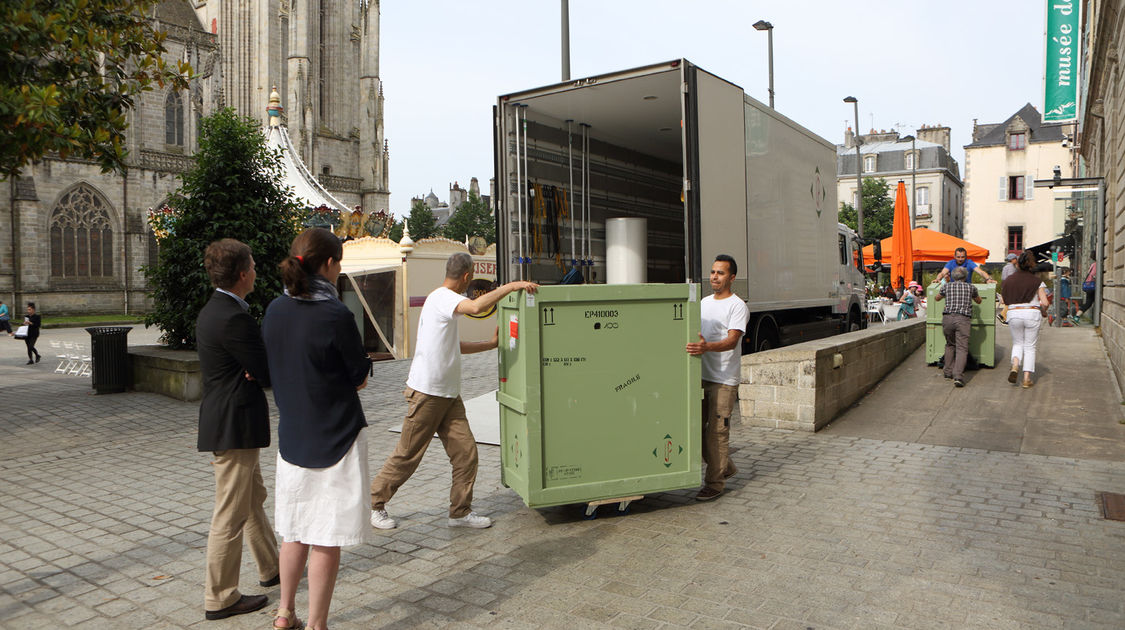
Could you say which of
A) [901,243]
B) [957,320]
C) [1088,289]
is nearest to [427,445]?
[957,320]

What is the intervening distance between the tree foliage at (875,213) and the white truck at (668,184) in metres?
50.8

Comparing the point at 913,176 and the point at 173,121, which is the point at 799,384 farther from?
the point at 173,121

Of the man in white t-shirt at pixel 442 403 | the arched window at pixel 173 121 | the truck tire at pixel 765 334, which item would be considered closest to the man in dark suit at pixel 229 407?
the man in white t-shirt at pixel 442 403

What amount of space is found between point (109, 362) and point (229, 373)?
9429mm

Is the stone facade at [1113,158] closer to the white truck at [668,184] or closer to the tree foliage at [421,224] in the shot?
the white truck at [668,184]

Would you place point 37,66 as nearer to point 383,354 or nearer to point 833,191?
point 383,354

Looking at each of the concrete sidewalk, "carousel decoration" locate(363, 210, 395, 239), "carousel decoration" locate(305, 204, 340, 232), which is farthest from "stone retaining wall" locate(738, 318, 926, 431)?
"carousel decoration" locate(363, 210, 395, 239)

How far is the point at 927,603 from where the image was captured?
3758mm

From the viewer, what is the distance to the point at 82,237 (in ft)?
134

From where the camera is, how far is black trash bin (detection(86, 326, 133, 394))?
37.9 feet

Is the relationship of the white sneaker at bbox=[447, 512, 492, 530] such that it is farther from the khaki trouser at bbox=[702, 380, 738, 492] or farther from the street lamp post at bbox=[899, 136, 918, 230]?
the street lamp post at bbox=[899, 136, 918, 230]

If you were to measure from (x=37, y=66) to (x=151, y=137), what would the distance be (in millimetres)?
40260

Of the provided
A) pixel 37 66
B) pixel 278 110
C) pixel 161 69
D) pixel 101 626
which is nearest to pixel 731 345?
pixel 101 626

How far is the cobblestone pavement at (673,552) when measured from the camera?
372 centimetres
